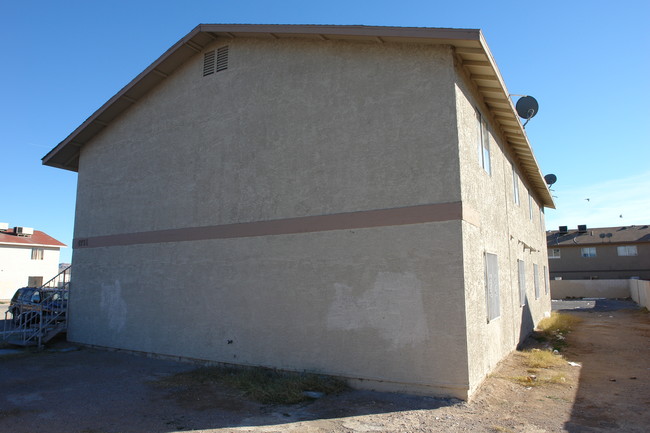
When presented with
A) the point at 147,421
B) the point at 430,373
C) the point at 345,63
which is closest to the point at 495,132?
the point at 345,63

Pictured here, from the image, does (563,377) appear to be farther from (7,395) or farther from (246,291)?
(7,395)

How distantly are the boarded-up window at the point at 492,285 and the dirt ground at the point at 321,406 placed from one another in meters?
1.20

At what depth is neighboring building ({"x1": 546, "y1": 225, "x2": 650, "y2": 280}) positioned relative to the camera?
41.9m

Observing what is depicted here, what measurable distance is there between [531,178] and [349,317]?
12275 mm

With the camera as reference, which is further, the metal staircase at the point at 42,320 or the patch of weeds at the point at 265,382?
the metal staircase at the point at 42,320

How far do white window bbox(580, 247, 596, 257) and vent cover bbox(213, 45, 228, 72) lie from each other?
4381cm

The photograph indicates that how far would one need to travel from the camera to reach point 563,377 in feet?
29.4

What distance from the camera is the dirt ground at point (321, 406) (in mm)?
6215

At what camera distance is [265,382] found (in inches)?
332

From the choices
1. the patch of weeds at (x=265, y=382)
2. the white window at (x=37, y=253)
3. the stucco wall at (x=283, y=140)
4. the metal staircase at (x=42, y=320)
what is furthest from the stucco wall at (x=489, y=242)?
the white window at (x=37, y=253)

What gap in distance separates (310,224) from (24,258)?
39.3m

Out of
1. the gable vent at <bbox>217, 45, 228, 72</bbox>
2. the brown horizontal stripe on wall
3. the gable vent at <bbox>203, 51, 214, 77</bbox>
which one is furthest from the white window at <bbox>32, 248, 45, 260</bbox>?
the gable vent at <bbox>217, 45, 228, 72</bbox>

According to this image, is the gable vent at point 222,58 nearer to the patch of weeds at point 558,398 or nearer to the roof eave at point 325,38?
the roof eave at point 325,38

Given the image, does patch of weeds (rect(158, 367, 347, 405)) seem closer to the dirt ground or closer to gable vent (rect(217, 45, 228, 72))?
the dirt ground
